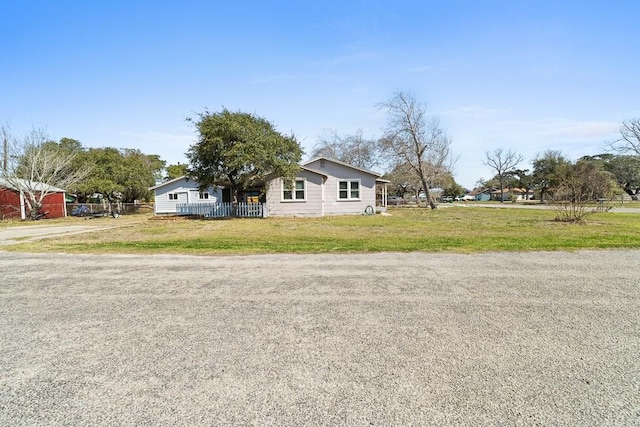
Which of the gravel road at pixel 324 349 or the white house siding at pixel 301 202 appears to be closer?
the gravel road at pixel 324 349

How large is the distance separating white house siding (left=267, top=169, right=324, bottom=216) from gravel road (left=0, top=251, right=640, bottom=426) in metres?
16.6

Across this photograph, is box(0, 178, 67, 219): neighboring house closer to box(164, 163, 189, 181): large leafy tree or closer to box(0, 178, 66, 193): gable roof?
box(0, 178, 66, 193): gable roof

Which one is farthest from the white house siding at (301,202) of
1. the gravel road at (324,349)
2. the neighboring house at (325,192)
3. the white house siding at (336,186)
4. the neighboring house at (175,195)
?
the gravel road at (324,349)

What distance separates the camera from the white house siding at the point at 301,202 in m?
22.2

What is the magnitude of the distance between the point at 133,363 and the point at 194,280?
281 cm

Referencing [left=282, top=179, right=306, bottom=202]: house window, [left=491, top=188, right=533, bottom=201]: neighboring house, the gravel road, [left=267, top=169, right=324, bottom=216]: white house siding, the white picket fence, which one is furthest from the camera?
[left=491, top=188, right=533, bottom=201]: neighboring house

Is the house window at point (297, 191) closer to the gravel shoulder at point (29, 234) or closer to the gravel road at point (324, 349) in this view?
the gravel shoulder at point (29, 234)

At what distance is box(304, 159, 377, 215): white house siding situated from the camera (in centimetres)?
2334

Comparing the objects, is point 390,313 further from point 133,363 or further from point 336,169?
point 336,169

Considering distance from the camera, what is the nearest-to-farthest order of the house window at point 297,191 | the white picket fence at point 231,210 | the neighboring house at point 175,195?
1. the white picket fence at point 231,210
2. the house window at point 297,191
3. the neighboring house at point 175,195

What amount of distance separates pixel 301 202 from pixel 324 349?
19.4 meters

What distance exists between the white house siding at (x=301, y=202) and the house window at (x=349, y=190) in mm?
1965

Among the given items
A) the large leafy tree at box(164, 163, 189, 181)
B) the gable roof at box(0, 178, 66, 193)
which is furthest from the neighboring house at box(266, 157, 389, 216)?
the large leafy tree at box(164, 163, 189, 181)

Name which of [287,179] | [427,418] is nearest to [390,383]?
[427,418]
